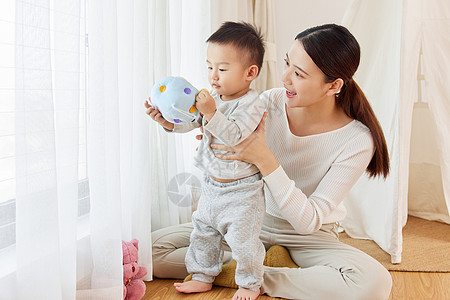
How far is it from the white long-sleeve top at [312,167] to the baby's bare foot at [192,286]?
0.36 meters

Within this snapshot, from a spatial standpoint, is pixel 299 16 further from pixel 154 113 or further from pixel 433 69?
pixel 154 113

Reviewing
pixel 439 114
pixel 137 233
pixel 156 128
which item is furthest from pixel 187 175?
pixel 439 114

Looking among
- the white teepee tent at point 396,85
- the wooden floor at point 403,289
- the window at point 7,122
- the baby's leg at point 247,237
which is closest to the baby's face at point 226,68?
the baby's leg at point 247,237

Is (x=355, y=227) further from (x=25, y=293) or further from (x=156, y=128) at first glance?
(x=25, y=293)

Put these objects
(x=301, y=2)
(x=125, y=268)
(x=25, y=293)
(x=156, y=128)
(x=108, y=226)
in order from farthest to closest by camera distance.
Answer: (x=301, y=2) → (x=156, y=128) → (x=125, y=268) → (x=108, y=226) → (x=25, y=293)

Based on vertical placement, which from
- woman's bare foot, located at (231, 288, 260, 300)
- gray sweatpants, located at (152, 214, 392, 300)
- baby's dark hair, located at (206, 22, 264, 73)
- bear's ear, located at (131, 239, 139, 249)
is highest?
baby's dark hair, located at (206, 22, 264, 73)

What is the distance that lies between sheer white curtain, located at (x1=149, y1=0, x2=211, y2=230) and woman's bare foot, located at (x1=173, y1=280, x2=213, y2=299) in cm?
35

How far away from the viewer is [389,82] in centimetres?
228

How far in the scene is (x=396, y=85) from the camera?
7.00 feet

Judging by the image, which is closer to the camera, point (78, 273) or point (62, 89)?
point (62, 89)

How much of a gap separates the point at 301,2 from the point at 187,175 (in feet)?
5.86

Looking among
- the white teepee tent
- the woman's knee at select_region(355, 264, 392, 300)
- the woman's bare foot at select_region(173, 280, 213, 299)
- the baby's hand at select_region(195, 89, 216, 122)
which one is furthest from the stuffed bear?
the white teepee tent

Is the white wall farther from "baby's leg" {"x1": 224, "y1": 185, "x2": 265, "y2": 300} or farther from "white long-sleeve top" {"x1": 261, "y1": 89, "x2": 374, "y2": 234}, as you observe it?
"baby's leg" {"x1": 224, "y1": 185, "x2": 265, "y2": 300}

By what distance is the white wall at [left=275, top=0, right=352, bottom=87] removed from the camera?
10.3 feet
